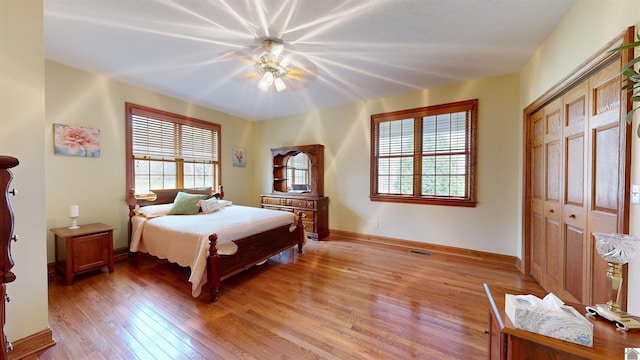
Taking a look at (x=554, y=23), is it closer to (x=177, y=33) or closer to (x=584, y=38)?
(x=584, y=38)

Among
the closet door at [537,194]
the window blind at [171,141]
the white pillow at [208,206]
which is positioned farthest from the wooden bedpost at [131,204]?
the closet door at [537,194]

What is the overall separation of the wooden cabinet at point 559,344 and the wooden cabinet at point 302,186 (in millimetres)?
3519

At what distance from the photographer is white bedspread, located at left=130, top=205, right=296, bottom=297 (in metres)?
2.31

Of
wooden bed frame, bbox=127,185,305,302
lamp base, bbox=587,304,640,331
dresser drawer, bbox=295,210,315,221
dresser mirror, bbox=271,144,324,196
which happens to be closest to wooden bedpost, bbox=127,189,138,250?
wooden bed frame, bbox=127,185,305,302

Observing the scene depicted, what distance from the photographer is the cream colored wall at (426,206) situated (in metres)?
3.21

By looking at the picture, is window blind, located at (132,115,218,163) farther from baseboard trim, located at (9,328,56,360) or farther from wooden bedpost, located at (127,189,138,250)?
baseboard trim, located at (9,328,56,360)

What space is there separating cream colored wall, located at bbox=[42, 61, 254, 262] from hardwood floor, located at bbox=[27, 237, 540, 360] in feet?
2.65

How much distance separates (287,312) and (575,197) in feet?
8.74

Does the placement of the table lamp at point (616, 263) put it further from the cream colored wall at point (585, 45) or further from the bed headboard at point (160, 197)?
the bed headboard at point (160, 197)

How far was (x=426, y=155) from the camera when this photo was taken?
377 cm

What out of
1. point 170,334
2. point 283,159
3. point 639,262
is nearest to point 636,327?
point 639,262

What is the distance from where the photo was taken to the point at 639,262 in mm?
1264

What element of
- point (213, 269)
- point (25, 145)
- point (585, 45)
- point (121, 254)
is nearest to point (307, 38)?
point (585, 45)

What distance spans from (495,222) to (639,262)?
85.8 inches
